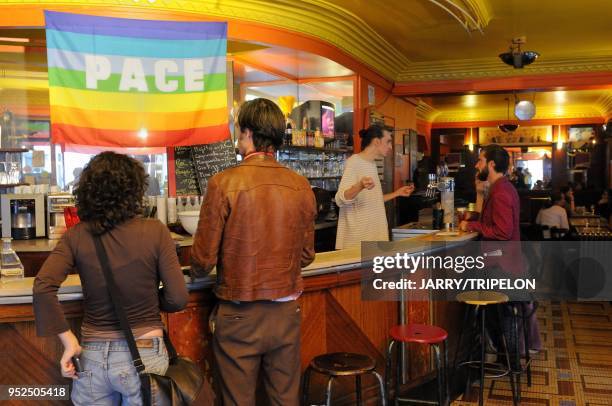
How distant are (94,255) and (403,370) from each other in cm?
244

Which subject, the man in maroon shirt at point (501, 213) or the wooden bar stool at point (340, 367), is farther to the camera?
the man in maroon shirt at point (501, 213)

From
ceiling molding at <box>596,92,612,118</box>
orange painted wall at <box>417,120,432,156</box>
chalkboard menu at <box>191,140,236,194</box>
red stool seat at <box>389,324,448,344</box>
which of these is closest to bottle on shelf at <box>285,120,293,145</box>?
chalkboard menu at <box>191,140,236,194</box>

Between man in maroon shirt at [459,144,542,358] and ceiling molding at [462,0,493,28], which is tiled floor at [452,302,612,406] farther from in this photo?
ceiling molding at [462,0,493,28]

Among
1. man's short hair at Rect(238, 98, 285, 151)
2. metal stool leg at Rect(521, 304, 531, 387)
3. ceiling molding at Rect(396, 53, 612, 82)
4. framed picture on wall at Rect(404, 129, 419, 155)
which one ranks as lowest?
metal stool leg at Rect(521, 304, 531, 387)

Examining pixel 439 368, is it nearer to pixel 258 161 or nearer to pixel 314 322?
pixel 314 322

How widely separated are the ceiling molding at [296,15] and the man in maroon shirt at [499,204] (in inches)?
94.7

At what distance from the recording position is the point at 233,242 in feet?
7.66

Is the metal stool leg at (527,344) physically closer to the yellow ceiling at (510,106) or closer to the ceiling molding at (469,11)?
the ceiling molding at (469,11)

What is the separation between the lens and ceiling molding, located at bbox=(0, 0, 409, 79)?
192 inches

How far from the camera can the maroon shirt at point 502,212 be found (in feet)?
13.6

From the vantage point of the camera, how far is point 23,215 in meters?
4.86

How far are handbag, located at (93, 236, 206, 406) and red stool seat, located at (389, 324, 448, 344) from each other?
50.9 inches

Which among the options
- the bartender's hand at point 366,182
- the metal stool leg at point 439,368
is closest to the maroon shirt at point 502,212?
the bartender's hand at point 366,182

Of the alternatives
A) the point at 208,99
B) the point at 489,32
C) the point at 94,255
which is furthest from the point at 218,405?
the point at 489,32
